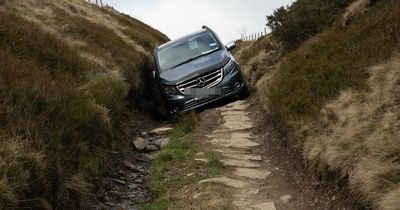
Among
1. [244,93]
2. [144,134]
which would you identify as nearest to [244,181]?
[144,134]

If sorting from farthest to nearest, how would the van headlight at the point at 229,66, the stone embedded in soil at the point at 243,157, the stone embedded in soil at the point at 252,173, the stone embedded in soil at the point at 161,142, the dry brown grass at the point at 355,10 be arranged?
the van headlight at the point at 229,66, the dry brown grass at the point at 355,10, the stone embedded in soil at the point at 161,142, the stone embedded in soil at the point at 243,157, the stone embedded in soil at the point at 252,173

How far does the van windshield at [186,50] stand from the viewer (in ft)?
35.8

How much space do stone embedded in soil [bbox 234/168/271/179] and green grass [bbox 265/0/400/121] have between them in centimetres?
95

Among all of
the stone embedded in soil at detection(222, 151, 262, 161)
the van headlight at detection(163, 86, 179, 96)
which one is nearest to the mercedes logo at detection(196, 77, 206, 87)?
the van headlight at detection(163, 86, 179, 96)

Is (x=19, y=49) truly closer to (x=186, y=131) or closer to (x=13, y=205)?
(x=186, y=131)

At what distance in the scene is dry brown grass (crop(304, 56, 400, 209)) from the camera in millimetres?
3824

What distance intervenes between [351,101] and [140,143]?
411 cm

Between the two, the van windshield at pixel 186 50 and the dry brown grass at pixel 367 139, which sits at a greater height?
the van windshield at pixel 186 50

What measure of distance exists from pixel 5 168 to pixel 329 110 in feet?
13.0

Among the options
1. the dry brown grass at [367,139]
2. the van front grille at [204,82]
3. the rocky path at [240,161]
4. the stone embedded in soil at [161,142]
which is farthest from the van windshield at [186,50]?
the dry brown grass at [367,139]

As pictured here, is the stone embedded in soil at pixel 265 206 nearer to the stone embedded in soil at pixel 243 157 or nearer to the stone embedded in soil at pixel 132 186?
the stone embedded in soil at pixel 243 157

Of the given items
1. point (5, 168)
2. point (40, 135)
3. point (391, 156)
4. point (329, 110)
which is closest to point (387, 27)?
point (329, 110)

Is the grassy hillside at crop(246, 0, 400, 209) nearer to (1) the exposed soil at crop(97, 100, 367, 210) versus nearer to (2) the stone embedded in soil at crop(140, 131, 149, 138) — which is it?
(1) the exposed soil at crop(97, 100, 367, 210)

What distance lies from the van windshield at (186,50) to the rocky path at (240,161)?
1.71 m
